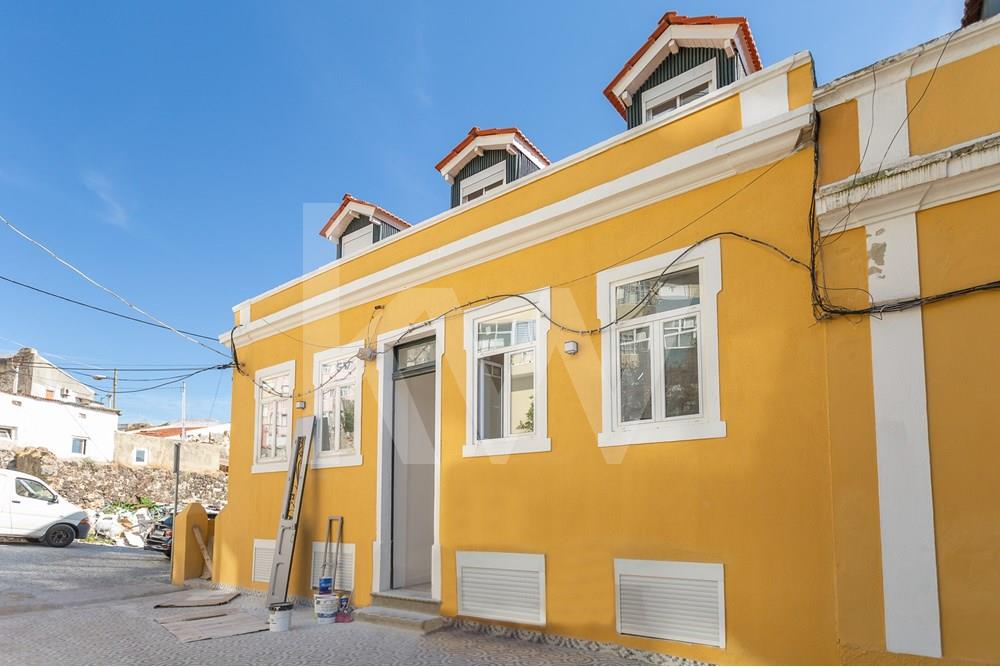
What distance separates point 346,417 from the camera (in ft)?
36.1

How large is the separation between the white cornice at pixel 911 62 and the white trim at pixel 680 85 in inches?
113

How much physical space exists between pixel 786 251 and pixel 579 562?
3569 mm

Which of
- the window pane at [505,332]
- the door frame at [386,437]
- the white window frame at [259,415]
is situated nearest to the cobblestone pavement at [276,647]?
the door frame at [386,437]

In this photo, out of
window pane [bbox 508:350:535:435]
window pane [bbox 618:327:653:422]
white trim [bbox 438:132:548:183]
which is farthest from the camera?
white trim [bbox 438:132:548:183]

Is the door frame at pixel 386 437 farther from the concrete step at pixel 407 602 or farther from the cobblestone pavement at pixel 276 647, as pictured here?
the cobblestone pavement at pixel 276 647

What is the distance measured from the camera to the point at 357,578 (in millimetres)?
10086

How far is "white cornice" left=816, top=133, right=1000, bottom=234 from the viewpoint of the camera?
207 inches

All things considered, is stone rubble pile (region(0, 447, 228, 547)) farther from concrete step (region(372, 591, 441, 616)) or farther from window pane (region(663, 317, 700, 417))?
window pane (region(663, 317, 700, 417))

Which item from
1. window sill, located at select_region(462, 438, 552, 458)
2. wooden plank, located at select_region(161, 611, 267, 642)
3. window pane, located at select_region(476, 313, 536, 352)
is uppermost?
window pane, located at select_region(476, 313, 536, 352)

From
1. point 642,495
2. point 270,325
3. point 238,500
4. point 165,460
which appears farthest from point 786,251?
point 165,460

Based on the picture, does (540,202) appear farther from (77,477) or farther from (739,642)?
(77,477)

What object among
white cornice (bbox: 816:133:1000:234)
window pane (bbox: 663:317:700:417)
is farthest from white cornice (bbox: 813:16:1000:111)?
window pane (bbox: 663:317:700:417)

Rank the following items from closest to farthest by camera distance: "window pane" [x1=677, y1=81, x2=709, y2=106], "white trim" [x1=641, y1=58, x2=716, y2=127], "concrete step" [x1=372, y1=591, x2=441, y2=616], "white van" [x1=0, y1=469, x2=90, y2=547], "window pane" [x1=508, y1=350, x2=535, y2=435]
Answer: "window pane" [x1=508, y1=350, x2=535, y2=435]
"concrete step" [x1=372, y1=591, x2=441, y2=616]
"white trim" [x1=641, y1=58, x2=716, y2=127]
"window pane" [x1=677, y1=81, x2=709, y2=106]
"white van" [x1=0, y1=469, x2=90, y2=547]

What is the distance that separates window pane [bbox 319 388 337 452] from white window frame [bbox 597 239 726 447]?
511cm
